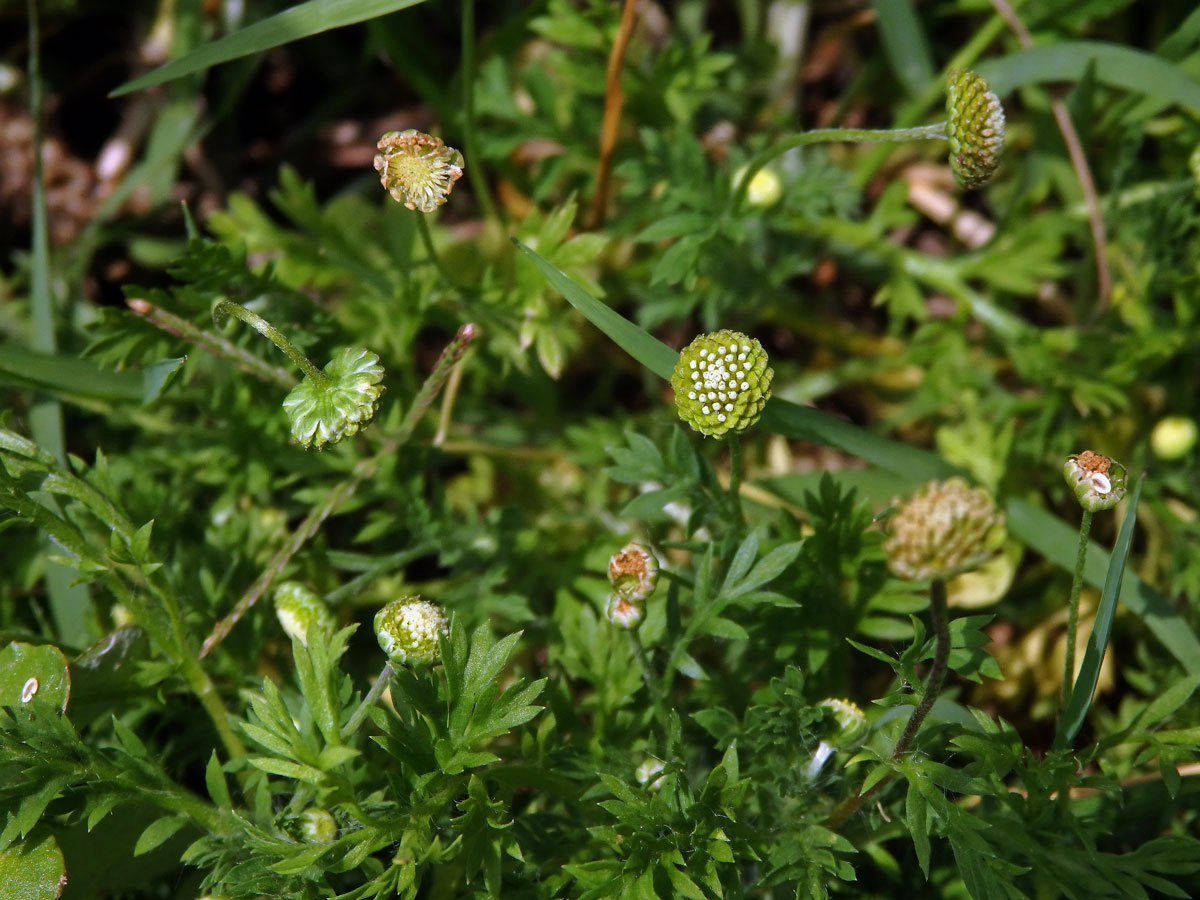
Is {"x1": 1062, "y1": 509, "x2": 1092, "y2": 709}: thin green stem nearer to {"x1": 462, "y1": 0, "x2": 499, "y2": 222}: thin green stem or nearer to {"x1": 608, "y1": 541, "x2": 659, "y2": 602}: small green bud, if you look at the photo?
{"x1": 608, "y1": 541, "x2": 659, "y2": 602}: small green bud

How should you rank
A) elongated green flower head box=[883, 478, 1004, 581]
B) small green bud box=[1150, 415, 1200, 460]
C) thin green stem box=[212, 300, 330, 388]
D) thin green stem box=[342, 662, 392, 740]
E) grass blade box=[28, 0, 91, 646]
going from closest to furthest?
1. elongated green flower head box=[883, 478, 1004, 581]
2. thin green stem box=[342, 662, 392, 740]
3. thin green stem box=[212, 300, 330, 388]
4. grass blade box=[28, 0, 91, 646]
5. small green bud box=[1150, 415, 1200, 460]

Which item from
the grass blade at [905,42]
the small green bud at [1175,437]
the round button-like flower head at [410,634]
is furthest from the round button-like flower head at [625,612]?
the grass blade at [905,42]

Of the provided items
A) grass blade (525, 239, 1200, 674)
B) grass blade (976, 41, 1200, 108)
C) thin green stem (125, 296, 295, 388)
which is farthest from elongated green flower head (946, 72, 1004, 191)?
thin green stem (125, 296, 295, 388)

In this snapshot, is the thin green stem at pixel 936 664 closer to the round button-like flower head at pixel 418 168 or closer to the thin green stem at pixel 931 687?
the thin green stem at pixel 931 687

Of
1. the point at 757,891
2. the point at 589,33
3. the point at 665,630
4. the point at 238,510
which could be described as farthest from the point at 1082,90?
the point at 238,510

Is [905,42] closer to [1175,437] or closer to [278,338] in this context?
[1175,437]

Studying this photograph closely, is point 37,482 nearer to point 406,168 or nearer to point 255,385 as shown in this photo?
point 255,385

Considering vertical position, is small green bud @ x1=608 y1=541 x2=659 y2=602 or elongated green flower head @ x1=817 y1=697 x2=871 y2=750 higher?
small green bud @ x1=608 y1=541 x2=659 y2=602
